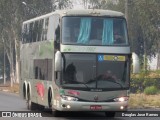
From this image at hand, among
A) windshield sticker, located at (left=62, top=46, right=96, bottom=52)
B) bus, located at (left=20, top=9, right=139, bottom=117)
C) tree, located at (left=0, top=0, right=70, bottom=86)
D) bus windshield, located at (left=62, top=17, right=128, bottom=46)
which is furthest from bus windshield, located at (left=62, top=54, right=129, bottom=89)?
tree, located at (left=0, top=0, right=70, bottom=86)

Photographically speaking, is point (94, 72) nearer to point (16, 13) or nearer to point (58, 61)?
point (58, 61)

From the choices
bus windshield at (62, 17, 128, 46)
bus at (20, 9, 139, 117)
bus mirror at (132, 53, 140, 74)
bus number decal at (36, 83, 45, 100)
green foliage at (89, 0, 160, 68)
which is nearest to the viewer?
bus mirror at (132, 53, 140, 74)

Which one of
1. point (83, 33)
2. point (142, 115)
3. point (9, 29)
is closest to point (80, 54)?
point (83, 33)

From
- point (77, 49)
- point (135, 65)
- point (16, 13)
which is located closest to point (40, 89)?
point (77, 49)

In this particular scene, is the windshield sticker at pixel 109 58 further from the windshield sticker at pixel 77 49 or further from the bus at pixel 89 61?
the windshield sticker at pixel 77 49

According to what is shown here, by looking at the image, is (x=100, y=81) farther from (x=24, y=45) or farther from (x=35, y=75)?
(x=24, y=45)

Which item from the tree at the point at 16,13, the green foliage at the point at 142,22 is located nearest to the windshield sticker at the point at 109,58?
the green foliage at the point at 142,22

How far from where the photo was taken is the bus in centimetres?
1961

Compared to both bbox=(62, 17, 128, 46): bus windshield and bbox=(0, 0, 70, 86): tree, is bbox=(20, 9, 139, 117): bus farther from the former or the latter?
bbox=(0, 0, 70, 86): tree

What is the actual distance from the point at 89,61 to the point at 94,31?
1.20m

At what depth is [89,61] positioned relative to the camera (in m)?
19.8

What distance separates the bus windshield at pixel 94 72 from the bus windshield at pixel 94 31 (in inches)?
21.7

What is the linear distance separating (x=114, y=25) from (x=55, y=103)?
356 cm

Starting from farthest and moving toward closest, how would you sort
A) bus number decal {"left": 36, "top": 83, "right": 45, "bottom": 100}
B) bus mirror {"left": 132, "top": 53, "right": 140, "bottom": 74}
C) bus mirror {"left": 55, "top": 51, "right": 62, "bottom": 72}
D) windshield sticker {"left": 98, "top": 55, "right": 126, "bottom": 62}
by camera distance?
bus number decal {"left": 36, "top": 83, "right": 45, "bottom": 100} → windshield sticker {"left": 98, "top": 55, "right": 126, "bottom": 62} → bus mirror {"left": 132, "top": 53, "right": 140, "bottom": 74} → bus mirror {"left": 55, "top": 51, "right": 62, "bottom": 72}
